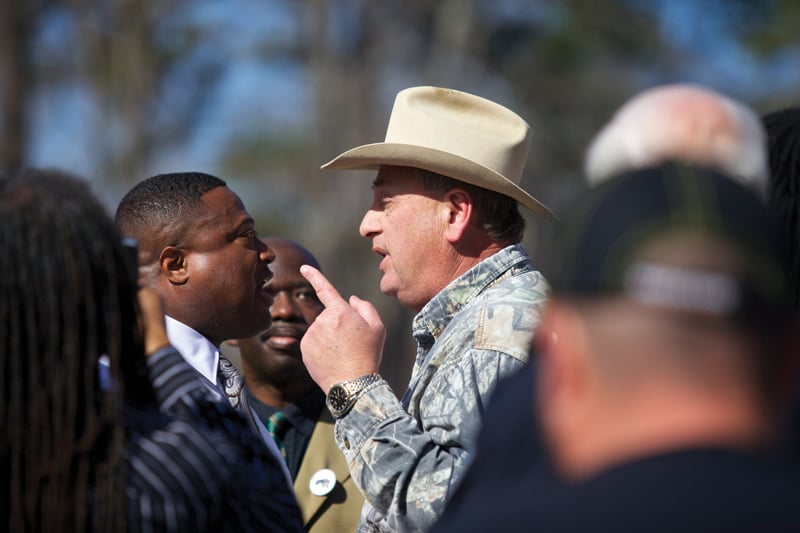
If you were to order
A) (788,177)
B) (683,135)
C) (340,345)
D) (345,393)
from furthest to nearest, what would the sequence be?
(340,345)
(345,393)
(788,177)
(683,135)

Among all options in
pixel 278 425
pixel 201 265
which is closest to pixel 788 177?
pixel 201 265

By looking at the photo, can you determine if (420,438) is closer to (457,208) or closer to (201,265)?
(457,208)

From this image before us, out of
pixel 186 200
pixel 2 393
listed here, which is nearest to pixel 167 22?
pixel 186 200

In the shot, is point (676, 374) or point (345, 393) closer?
point (676, 374)

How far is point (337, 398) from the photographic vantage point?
297 cm

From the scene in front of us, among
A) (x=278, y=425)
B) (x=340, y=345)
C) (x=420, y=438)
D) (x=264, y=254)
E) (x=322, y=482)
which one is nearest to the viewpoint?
(x=420, y=438)

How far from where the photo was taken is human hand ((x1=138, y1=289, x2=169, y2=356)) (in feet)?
7.00

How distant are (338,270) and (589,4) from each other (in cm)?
729

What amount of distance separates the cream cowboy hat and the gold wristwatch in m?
0.80

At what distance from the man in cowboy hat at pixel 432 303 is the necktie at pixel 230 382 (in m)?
0.56

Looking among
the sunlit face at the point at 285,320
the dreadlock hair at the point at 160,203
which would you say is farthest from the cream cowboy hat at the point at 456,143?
the sunlit face at the point at 285,320

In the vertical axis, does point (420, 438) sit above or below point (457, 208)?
below

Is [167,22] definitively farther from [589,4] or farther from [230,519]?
[230,519]

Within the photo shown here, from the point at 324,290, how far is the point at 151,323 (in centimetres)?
114
